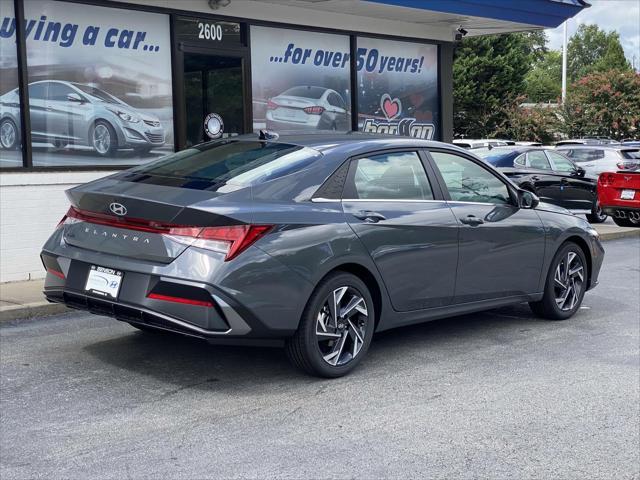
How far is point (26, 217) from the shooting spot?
31.1 feet

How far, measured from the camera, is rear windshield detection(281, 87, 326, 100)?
1283 centimetres

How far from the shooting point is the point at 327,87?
13312 mm

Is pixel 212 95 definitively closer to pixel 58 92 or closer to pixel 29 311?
pixel 58 92

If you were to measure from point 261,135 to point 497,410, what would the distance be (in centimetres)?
269

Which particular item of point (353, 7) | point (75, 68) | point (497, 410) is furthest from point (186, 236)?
point (353, 7)

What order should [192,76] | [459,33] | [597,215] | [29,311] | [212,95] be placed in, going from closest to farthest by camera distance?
[29,311], [192,76], [212,95], [459,33], [597,215]

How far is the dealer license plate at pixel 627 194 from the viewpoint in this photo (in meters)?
16.4

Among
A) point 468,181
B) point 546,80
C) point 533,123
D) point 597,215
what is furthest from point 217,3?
point 546,80

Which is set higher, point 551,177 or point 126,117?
point 126,117

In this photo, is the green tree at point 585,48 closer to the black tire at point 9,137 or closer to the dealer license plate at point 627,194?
the dealer license plate at point 627,194

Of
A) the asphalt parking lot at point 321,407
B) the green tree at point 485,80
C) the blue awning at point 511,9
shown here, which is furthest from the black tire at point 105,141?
the green tree at point 485,80

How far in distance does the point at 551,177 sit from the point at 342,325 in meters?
12.9

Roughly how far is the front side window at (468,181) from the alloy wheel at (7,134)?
5169 mm

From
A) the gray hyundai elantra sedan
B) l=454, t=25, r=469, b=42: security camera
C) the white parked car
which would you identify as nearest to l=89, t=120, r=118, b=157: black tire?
the gray hyundai elantra sedan
